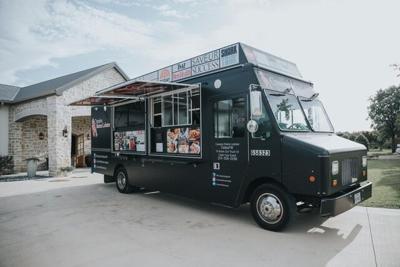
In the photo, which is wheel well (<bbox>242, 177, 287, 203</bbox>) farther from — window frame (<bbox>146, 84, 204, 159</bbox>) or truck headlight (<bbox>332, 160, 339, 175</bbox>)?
window frame (<bbox>146, 84, 204, 159</bbox>)

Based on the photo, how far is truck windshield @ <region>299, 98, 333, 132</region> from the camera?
223 inches

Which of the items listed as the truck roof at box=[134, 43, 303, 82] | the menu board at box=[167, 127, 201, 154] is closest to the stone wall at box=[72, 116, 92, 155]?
the menu board at box=[167, 127, 201, 154]

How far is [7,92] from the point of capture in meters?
17.3

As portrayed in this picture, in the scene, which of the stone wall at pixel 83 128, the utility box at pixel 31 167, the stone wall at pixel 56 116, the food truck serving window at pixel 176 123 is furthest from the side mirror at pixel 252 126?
the stone wall at pixel 83 128

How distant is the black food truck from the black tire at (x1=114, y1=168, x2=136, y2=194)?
97 centimetres

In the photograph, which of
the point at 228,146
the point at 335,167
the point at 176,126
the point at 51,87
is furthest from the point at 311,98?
the point at 51,87

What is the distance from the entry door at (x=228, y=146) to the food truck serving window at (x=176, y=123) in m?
0.53

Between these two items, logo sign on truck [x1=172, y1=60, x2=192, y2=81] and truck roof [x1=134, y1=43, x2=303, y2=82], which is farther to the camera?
logo sign on truck [x1=172, y1=60, x2=192, y2=81]

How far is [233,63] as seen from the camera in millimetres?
5539

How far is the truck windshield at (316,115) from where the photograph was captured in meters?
5.68

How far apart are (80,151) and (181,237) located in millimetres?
15196

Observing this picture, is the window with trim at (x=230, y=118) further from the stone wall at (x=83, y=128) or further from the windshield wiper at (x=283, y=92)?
the stone wall at (x=83, y=128)

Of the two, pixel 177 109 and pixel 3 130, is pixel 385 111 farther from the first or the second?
pixel 3 130

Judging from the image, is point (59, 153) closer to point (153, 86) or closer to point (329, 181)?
point (153, 86)
